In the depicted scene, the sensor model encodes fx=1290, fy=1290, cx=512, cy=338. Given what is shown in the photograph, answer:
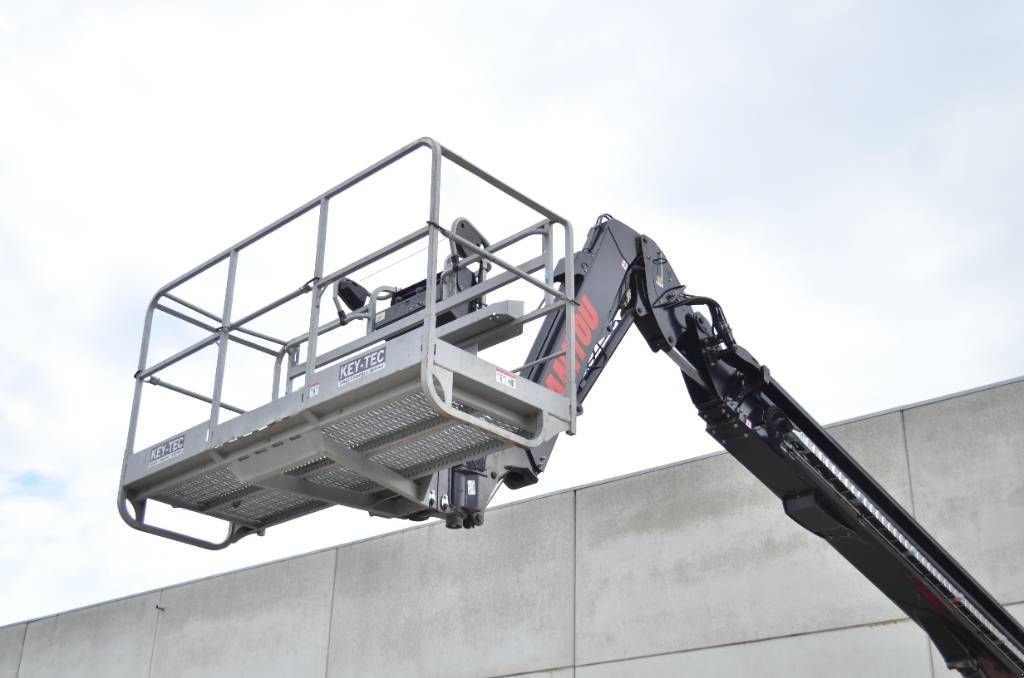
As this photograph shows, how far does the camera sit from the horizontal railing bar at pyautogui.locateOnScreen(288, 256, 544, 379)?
843cm

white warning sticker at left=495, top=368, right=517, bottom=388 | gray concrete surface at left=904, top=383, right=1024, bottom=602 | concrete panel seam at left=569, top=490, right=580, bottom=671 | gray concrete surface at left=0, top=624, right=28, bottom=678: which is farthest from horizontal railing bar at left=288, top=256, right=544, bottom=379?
gray concrete surface at left=0, top=624, right=28, bottom=678

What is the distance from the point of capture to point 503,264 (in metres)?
8.12

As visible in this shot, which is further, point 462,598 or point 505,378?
point 462,598

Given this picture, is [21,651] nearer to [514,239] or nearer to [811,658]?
[811,658]

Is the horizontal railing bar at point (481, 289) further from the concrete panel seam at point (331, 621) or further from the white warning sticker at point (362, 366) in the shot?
the concrete panel seam at point (331, 621)

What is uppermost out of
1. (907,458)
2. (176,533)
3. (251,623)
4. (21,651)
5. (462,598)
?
(907,458)

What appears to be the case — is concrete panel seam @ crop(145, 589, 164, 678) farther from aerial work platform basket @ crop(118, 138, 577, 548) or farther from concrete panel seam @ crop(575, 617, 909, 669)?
aerial work platform basket @ crop(118, 138, 577, 548)

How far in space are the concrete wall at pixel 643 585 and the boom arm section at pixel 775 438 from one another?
7.21 ft

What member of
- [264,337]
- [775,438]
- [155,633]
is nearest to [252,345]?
[264,337]

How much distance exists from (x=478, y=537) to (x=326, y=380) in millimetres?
10149

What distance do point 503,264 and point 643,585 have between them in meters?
8.46

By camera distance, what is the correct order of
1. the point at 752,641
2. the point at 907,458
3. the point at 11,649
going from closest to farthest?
1. the point at 907,458
2. the point at 752,641
3. the point at 11,649

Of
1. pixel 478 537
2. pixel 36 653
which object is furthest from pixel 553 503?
pixel 36 653

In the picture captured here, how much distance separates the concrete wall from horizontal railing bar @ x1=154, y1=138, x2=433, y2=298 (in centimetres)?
764
